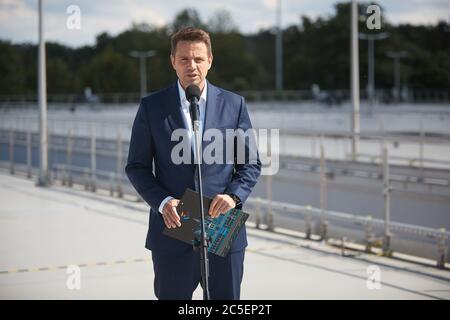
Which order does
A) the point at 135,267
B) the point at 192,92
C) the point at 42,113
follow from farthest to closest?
1. the point at 42,113
2. the point at 135,267
3. the point at 192,92

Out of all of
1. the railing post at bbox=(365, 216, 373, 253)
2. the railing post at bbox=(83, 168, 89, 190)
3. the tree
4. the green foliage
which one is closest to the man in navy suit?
the railing post at bbox=(365, 216, 373, 253)

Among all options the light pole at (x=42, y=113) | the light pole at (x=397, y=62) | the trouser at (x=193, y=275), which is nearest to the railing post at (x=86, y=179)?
the light pole at (x=42, y=113)

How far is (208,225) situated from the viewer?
11.2 feet

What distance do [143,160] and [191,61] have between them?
466 millimetres

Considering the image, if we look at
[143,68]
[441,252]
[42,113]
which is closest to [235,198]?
[441,252]

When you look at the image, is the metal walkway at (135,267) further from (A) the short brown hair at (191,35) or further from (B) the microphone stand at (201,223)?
(A) the short brown hair at (191,35)

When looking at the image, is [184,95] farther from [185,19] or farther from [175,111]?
[185,19]

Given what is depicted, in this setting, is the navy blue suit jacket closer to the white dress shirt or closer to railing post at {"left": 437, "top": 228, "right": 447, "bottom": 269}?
the white dress shirt

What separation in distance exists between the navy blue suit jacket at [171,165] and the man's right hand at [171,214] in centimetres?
9

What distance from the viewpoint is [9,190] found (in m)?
15.8

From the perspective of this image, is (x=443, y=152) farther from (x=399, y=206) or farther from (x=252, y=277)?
(x=252, y=277)

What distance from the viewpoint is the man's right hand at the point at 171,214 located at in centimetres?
340

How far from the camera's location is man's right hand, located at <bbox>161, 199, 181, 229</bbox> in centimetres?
340
